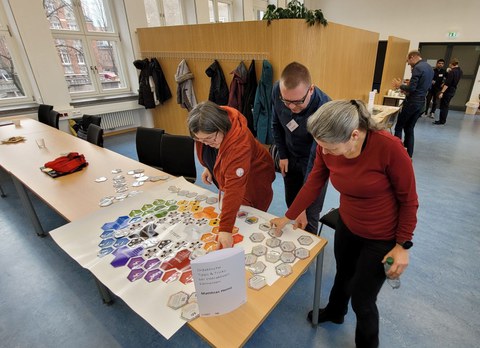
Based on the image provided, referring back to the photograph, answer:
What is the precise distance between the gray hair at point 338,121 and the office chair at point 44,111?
4.45 meters

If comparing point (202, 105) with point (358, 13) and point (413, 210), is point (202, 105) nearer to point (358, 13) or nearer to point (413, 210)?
point (413, 210)

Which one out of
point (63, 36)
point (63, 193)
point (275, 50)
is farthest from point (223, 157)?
point (63, 36)

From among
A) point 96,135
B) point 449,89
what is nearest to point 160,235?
point 96,135

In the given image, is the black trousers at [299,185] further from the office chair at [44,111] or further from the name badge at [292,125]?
the office chair at [44,111]

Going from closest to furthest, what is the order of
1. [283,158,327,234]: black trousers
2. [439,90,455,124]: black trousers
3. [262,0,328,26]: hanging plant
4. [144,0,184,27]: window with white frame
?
[283,158,327,234]: black trousers, [262,0,328,26]: hanging plant, [144,0,184,27]: window with white frame, [439,90,455,124]: black trousers

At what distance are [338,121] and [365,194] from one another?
A: 0.32 m

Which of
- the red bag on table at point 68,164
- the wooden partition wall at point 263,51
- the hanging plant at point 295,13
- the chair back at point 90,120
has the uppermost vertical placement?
the hanging plant at point 295,13

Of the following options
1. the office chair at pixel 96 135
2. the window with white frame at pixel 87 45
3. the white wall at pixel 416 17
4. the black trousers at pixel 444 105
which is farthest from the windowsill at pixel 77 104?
the white wall at pixel 416 17

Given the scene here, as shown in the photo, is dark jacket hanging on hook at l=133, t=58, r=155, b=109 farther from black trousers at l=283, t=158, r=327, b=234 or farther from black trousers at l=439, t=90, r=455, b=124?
black trousers at l=439, t=90, r=455, b=124

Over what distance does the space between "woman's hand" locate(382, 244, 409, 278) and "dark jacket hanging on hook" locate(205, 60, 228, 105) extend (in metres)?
3.20

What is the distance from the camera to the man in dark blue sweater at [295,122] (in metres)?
1.39

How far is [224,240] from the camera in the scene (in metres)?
1.18

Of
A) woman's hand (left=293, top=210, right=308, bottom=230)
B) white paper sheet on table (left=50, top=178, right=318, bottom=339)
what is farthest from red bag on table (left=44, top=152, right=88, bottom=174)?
woman's hand (left=293, top=210, right=308, bottom=230)

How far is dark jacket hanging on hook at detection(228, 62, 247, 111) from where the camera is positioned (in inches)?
135
